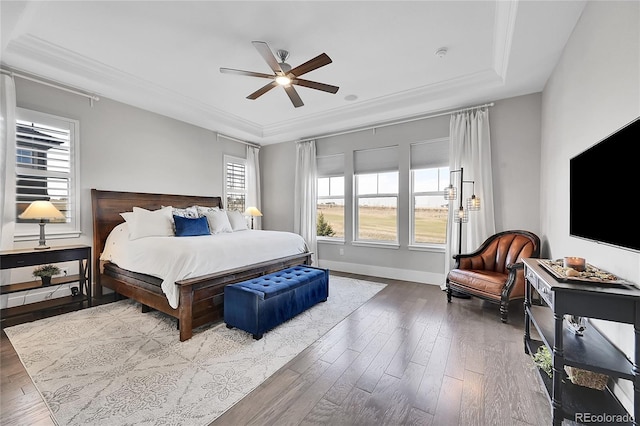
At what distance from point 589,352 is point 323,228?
4670mm

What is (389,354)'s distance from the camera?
235cm

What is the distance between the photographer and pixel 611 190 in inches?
63.9

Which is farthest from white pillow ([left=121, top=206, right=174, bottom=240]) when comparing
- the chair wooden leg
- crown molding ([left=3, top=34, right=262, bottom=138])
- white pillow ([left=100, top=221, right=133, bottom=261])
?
the chair wooden leg

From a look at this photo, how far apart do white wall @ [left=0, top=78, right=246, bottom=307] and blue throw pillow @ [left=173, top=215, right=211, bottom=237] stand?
1.19 m

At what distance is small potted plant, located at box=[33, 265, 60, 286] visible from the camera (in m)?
3.19

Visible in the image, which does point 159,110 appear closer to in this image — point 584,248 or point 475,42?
point 475,42

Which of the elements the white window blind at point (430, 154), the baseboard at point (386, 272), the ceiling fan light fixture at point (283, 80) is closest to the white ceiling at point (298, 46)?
the ceiling fan light fixture at point (283, 80)

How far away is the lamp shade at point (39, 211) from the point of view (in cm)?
304

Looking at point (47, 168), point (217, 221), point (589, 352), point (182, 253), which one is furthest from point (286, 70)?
point (589, 352)

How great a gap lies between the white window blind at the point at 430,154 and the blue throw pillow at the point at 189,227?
145 inches

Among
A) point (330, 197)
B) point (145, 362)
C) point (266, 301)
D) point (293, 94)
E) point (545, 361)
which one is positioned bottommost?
point (145, 362)

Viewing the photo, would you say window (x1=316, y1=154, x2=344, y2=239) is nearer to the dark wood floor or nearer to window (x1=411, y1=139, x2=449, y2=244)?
window (x1=411, y1=139, x2=449, y2=244)

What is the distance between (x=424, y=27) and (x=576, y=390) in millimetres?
3181

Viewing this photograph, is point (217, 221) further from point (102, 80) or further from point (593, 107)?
point (593, 107)
